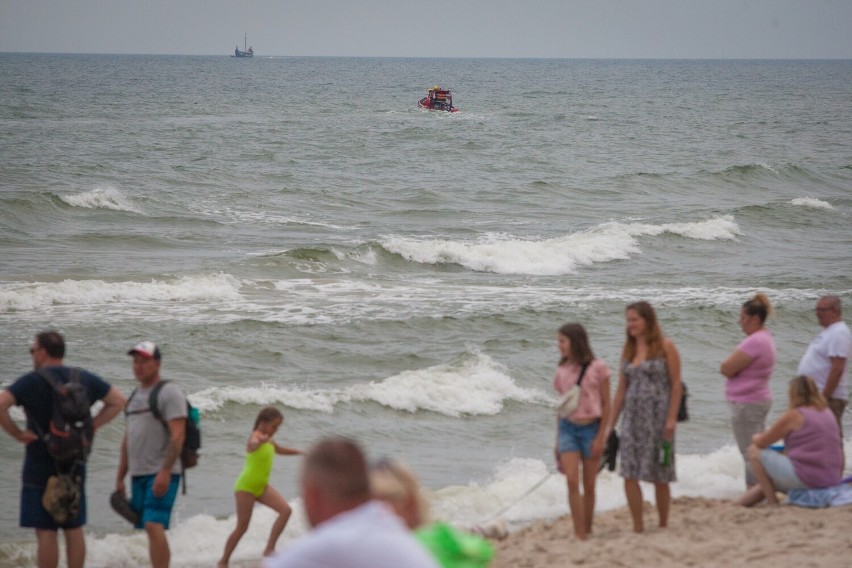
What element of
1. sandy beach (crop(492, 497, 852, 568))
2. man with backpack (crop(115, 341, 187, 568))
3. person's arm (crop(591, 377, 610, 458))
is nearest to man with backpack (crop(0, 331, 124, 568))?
man with backpack (crop(115, 341, 187, 568))

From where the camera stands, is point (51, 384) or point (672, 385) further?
point (672, 385)

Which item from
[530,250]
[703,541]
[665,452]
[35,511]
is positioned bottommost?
[703,541]

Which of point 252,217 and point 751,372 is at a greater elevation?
point 751,372

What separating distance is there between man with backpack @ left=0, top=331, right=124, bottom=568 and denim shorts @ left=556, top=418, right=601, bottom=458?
9.06 feet

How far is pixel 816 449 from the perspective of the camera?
734 cm

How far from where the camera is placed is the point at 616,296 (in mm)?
19094

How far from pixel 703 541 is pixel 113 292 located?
44.3 ft

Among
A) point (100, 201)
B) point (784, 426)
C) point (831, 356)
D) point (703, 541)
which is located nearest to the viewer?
point (703, 541)

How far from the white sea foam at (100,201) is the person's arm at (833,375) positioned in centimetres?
2268

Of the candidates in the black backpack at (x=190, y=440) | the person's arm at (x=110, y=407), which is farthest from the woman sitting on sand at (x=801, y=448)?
the person's arm at (x=110, y=407)

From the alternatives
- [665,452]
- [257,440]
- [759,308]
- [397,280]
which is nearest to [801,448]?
[759,308]

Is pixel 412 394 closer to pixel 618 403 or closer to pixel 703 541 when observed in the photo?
pixel 618 403

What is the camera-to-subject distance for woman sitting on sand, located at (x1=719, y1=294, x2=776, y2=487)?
7.50 m

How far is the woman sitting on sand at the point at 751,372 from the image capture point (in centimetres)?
750
